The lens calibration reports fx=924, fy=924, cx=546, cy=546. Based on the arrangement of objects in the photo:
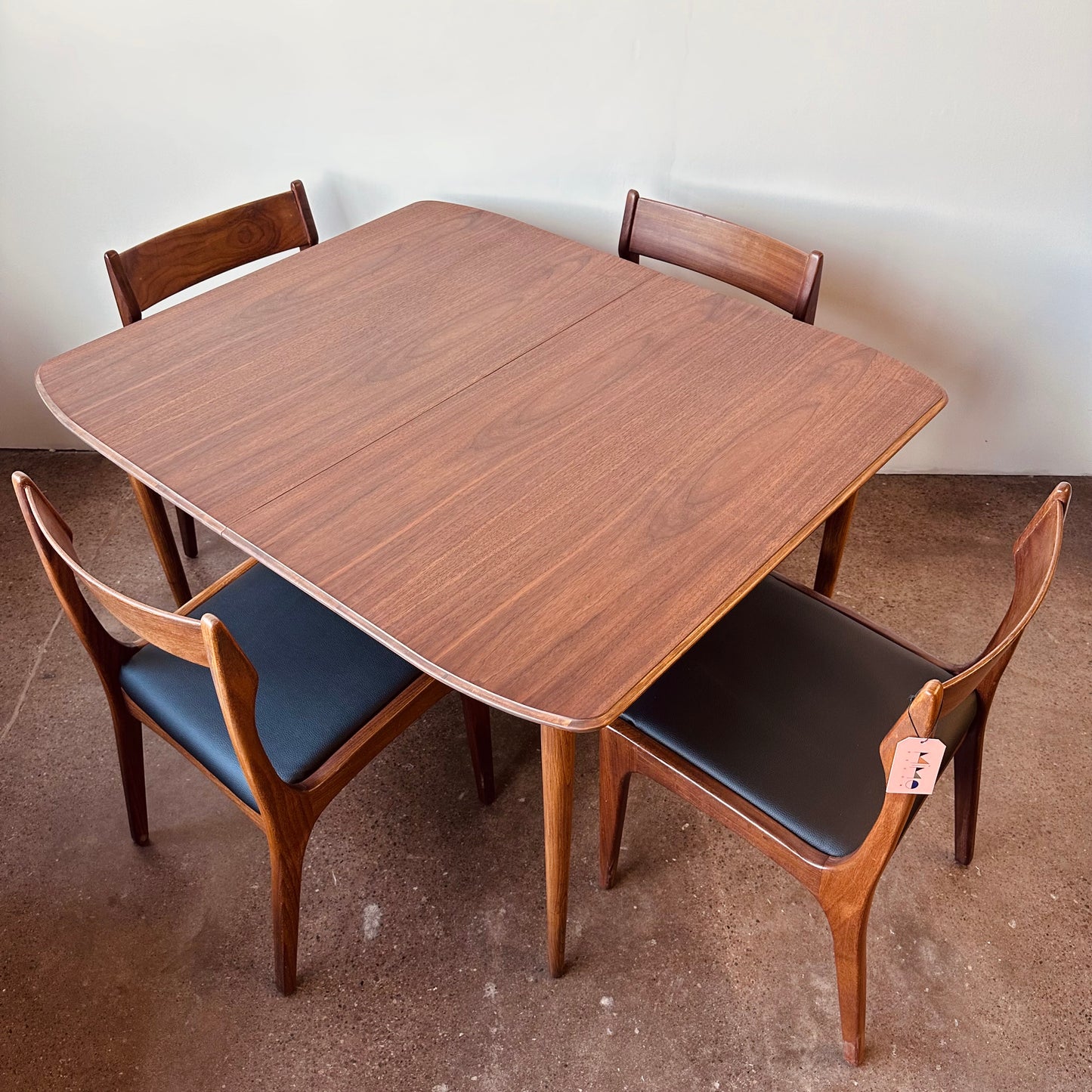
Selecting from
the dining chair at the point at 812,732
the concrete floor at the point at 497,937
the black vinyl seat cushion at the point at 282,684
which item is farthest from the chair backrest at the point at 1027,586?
the black vinyl seat cushion at the point at 282,684

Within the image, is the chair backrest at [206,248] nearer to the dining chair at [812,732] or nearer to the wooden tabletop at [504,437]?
the wooden tabletop at [504,437]

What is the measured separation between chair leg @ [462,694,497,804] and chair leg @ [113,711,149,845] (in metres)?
0.53

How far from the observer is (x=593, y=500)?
1.23 m

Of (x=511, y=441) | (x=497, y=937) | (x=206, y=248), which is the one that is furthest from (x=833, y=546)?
(x=206, y=248)

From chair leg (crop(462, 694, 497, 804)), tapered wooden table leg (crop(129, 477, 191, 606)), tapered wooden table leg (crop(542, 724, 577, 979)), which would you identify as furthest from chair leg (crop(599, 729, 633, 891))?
tapered wooden table leg (crop(129, 477, 191, 606))

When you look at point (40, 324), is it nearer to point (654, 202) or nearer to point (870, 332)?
point (654, 202)

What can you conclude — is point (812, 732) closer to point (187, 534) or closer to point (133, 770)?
point (133, 770)

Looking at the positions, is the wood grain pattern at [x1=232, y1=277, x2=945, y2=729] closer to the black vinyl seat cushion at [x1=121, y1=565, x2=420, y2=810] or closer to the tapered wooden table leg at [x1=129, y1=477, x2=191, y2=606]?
the black vinyl seat cushion at [x1=121, y1=565, x2=420, y2=810]

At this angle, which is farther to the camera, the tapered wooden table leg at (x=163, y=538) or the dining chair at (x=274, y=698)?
the tapered wooden table leg at (x=163, y=538)

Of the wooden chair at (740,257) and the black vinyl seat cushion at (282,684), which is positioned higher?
the wooden chair at (740,257)

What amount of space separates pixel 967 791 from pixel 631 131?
145 cm

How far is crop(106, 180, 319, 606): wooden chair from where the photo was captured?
5.63 ft

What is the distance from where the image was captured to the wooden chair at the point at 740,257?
1.66 metres

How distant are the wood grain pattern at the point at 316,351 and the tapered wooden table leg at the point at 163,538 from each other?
0.94 feet
